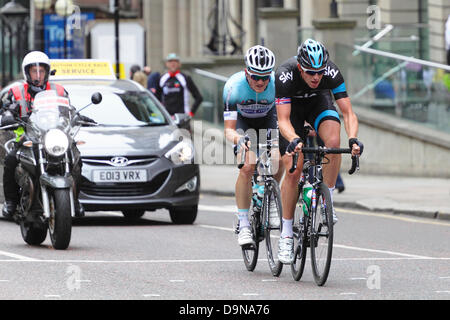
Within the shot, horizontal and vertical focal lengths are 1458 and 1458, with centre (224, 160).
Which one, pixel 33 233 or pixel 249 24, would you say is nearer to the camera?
pixel 33 233

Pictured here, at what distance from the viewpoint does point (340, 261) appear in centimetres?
1238

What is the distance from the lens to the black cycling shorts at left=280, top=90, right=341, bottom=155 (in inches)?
436

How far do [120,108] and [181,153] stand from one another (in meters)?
1.33

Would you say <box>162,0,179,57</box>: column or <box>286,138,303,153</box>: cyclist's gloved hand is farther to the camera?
<box>162,0,179,57</box>: column

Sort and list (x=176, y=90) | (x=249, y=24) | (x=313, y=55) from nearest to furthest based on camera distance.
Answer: (x=313, y=55) → (x=176, y=90) → (x=249, y=24)

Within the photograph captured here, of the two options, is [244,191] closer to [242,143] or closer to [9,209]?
[242,143]

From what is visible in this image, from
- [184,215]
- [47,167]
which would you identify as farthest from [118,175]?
[47,167]

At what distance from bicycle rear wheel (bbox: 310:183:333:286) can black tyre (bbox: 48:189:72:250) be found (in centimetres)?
310

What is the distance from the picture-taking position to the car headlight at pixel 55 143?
507 inches

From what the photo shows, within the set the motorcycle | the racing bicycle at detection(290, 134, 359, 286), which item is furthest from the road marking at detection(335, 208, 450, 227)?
the racing bicycle at detection(290, 134, 359, 286)

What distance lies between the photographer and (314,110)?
11.2 m

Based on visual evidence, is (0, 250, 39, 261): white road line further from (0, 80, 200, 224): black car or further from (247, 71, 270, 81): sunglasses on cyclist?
(0, 80, 200, 224): black car

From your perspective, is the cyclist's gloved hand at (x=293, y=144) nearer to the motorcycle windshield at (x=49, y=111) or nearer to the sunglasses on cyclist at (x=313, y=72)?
the sunglasses on cyclist at (x=313, y=72)
